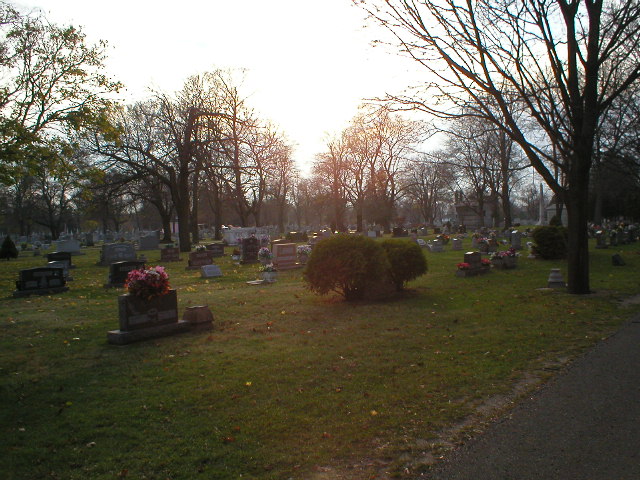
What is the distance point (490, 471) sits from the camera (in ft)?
12.4

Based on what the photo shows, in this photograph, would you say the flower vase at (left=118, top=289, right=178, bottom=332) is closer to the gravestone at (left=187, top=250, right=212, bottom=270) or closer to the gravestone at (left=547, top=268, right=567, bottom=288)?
the gravestone at (left=547, top=268, right=567, bottom=288)

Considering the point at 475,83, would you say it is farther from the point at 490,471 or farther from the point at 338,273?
the point at 490,471

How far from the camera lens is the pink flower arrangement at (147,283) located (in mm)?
8609

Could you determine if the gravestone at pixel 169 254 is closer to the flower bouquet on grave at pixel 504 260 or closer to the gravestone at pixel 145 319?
the flower bouquet on grave at pixel 504 260

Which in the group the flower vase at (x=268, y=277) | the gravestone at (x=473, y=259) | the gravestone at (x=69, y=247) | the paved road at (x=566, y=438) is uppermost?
the gravestone at (x=69, y=247)

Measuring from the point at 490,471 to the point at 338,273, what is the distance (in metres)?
8.19

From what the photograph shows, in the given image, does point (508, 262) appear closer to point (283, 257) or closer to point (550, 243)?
point (550, 243)

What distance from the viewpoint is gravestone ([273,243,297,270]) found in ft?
70.0

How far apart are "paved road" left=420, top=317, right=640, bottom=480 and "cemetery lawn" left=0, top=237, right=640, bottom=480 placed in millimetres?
269

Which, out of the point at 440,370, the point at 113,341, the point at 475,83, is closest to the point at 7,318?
the point at 113,341

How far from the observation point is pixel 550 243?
21.5 m

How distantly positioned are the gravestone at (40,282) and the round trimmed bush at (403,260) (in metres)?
10.4

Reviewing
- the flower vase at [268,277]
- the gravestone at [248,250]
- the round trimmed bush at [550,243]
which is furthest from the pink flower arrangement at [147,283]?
the round trimmed bush at [550,243]

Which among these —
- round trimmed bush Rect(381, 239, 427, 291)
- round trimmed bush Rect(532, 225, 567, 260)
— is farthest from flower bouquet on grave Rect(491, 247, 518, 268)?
round trimmed bush Rect(381, 239, 427, 291)
